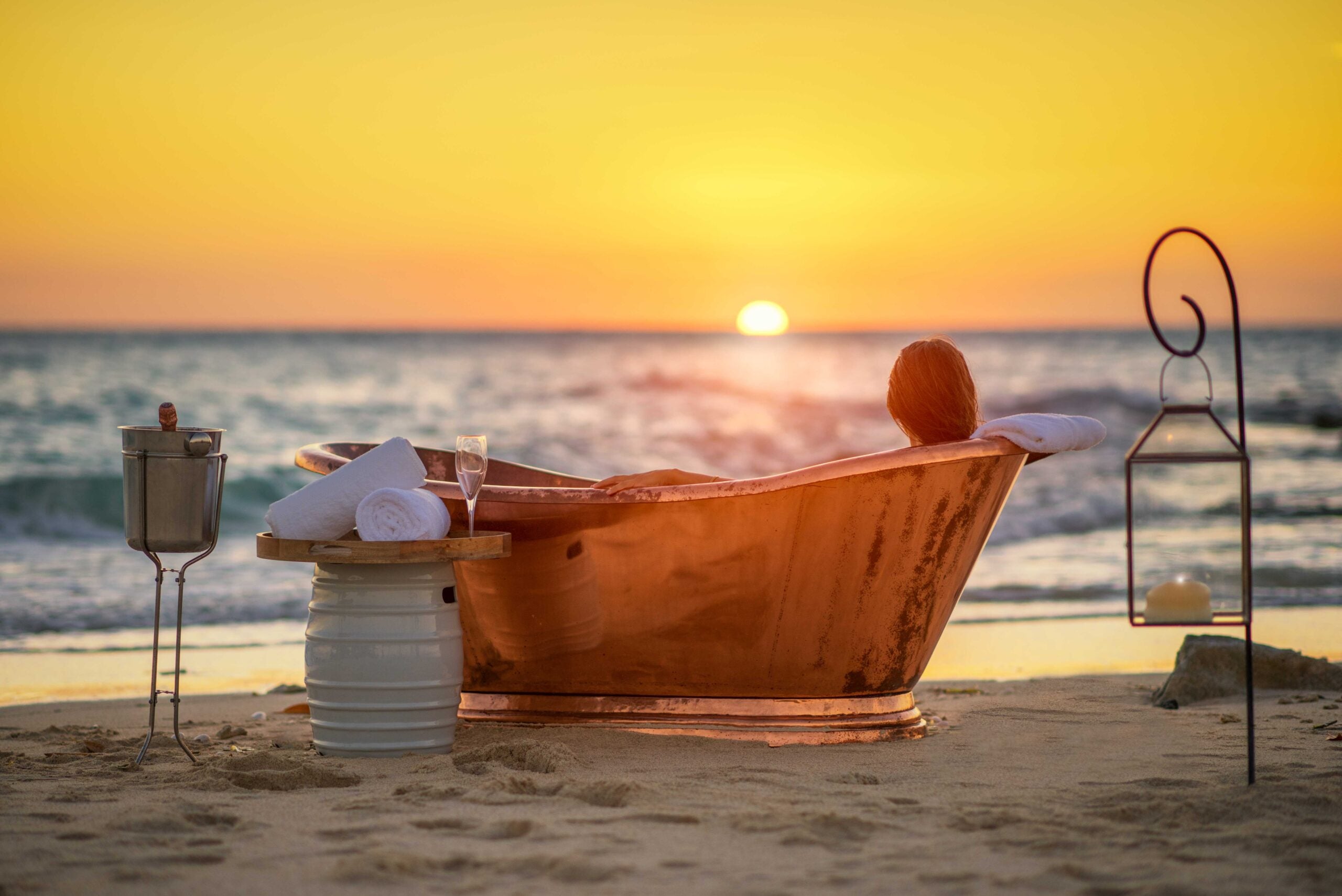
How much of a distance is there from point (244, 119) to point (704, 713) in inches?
286

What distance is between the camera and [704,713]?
138 inches

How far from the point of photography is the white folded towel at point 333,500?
3.20 meters

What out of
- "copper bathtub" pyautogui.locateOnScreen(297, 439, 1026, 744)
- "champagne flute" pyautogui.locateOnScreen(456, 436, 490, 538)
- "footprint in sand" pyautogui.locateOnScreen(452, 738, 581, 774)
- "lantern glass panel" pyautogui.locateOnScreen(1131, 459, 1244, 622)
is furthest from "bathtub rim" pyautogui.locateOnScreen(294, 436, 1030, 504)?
"footprint in sand" pyautogui.locateOnScreen(452, 738, 581, 774)

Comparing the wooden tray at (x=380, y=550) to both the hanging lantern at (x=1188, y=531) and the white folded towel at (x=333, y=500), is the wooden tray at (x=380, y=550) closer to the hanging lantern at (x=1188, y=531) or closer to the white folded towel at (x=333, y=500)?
the white folded towel at (x=333, y=500)

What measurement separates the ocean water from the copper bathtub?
2.33 ft

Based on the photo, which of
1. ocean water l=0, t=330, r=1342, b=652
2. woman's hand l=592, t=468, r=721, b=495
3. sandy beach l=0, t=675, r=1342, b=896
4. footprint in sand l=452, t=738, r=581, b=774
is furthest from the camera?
ocean water l=0, t=330, r=1342, b=652

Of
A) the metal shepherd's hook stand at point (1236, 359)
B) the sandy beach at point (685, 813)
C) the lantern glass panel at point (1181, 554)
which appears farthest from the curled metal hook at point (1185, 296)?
the sandy beach at point (685, 813)

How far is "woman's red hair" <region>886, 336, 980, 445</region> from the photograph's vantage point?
3.33m

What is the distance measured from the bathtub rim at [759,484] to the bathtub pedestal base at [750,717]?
62 cm

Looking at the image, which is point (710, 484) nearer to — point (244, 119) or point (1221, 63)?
point (1221, 63)

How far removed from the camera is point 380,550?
120 inches

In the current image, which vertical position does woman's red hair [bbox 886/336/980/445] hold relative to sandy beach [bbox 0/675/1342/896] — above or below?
above

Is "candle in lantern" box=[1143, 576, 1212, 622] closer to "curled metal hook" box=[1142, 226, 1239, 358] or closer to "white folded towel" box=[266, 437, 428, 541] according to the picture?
"curled metal hook" box=[1142, 226, 1239, 358]

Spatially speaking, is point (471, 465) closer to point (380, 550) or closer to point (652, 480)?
point (380, 550)
